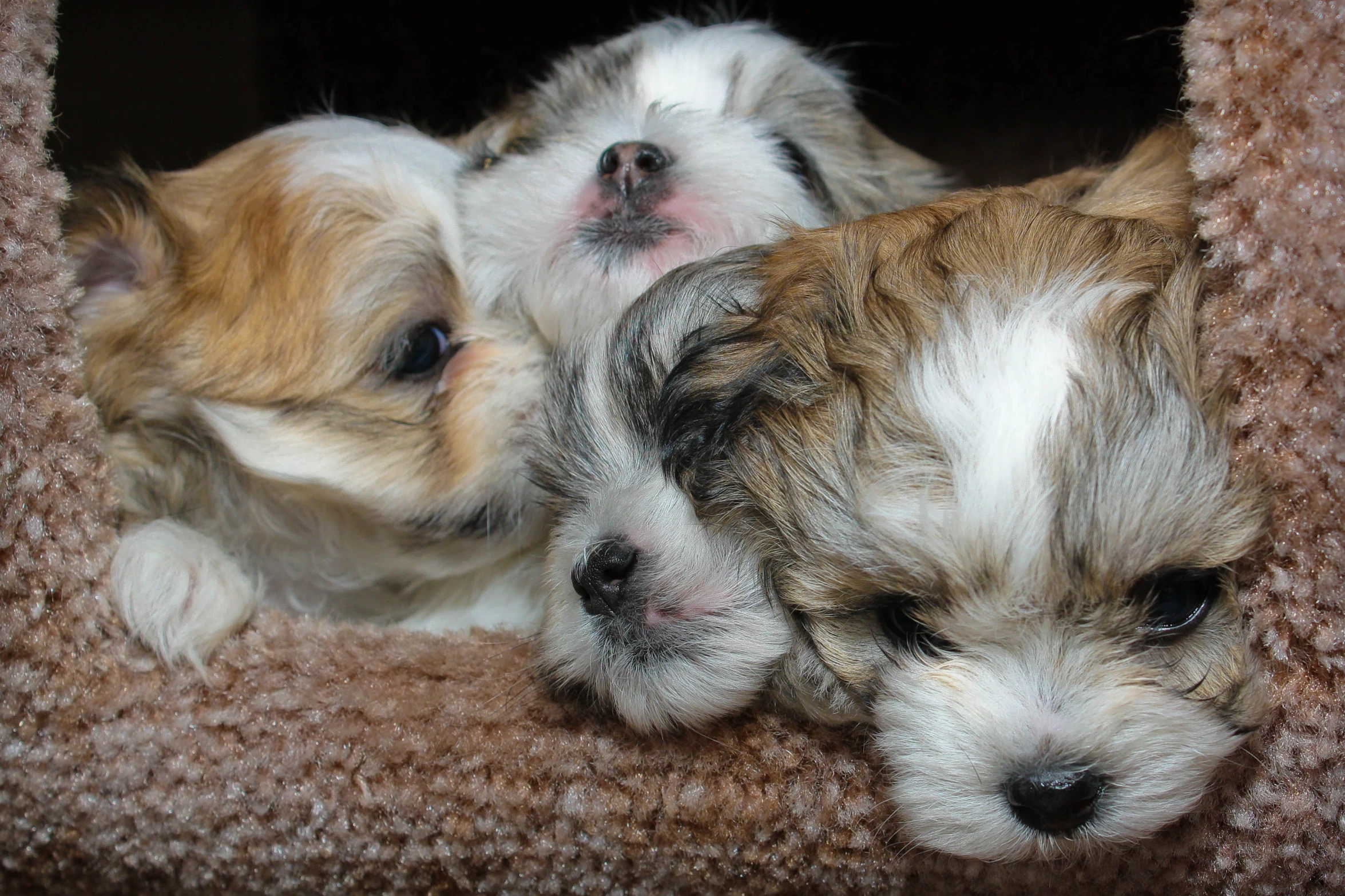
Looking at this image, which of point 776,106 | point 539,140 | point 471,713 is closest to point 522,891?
point 471,713

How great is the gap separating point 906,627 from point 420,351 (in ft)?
3.29

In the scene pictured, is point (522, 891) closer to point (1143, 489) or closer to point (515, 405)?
point (515, 405)

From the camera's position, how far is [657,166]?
1.80 m

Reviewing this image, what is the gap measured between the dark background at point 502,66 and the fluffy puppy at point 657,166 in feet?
1.74

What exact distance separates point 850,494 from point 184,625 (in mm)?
1012

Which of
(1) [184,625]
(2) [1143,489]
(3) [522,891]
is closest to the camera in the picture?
(2) [1143,489]

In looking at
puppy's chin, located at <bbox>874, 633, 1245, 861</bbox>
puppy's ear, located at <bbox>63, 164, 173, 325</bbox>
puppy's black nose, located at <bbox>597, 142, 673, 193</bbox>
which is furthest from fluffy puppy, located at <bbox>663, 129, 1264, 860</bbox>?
puppy's ear, located at <bbox>63, 164, 173, 325</bbox>

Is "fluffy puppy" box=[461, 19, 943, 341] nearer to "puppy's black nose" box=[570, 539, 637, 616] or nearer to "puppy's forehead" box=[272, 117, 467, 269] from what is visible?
"puppy's forehead" box=[272, 117, 467, 269]

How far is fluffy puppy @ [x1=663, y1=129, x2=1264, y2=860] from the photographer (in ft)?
3.76

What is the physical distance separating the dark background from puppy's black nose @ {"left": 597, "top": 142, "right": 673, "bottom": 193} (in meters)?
1.05

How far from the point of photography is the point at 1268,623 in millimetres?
1207

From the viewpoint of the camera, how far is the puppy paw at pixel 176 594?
1.59 m

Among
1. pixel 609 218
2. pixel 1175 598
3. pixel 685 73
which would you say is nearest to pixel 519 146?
pixel 685 73

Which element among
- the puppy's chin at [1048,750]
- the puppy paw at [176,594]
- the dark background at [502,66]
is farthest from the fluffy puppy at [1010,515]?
the dark background at [502,66]
